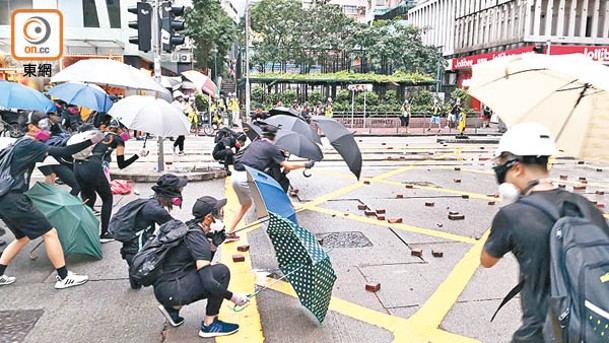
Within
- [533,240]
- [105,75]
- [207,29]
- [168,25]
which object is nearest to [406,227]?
[105,75]

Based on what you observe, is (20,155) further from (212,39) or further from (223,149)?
(212,39)

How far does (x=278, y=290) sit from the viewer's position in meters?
5.12

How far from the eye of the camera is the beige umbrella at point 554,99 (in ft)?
11.0

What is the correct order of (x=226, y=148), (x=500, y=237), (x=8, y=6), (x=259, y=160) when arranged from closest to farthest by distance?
1. (x=500, y=237)
2. (x=259, y=160)
3. (x=226, y=148)
4. (x=8, y=6)

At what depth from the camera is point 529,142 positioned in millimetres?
2439

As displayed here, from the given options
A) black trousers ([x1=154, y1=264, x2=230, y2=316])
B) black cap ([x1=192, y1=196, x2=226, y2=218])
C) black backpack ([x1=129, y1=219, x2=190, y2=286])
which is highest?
black cap ([x1=192, y1=196, x2=226, y2=218])

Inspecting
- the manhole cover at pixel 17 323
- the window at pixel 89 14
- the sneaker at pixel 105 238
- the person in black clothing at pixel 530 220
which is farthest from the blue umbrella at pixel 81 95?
the window at pixel 89 14

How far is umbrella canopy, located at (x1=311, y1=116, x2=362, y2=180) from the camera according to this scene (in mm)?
6293

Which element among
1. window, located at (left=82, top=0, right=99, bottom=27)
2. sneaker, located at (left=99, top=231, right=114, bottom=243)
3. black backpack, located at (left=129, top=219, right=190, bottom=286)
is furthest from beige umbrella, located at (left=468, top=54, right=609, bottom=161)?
window, located at (left=82, top=0, right=99, bottom=27)

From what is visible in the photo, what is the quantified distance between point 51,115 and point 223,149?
2901mm

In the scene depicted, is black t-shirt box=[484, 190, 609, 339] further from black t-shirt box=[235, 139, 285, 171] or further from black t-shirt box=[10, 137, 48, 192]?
black t-shirt box=[10, 137, 48, 192]

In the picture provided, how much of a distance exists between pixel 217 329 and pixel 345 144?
3.08 m

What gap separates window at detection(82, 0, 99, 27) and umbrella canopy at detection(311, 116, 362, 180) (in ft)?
89.8

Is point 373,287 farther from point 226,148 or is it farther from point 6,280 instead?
point 226,148
